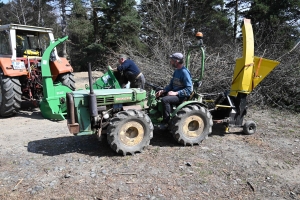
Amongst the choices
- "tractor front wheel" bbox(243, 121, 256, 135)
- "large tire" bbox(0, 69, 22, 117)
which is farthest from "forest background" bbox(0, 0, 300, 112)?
"large tire" bbox(0, 69, 22, 117)

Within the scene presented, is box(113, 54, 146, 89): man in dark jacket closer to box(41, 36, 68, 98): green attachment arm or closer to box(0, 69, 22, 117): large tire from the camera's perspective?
box(41, 36, 68, 98): green attachment arm

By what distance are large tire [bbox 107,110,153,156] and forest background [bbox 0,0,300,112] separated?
4089 mm

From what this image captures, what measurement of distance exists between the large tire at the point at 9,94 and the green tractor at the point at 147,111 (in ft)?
9.84

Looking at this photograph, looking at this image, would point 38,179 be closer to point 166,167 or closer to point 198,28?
point 166,167

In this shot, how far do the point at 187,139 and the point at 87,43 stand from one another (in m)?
15.2

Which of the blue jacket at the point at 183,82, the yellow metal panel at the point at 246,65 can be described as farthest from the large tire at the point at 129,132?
the yellow metal panel at the point at 246,65

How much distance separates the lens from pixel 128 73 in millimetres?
6957

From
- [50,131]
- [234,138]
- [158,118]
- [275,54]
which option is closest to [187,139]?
[158,118]

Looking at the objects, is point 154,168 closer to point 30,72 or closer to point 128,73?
point 128,73

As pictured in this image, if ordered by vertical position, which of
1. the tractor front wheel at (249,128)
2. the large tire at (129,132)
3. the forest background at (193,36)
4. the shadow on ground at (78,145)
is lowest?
the shadow on ground at (78,145)

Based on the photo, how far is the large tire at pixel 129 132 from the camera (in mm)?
4184

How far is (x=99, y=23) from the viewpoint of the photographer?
1755cm

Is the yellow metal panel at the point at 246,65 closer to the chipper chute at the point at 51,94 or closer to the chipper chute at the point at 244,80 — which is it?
the chipper chute at the point at 244,80

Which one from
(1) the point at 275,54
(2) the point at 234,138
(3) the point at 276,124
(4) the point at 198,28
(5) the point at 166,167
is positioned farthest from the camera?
(4) the point at 198,28
